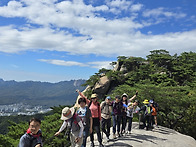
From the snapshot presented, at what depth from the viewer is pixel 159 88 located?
1686 cm

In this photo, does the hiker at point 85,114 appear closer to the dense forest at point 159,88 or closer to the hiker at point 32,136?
the hiker at point 32,136

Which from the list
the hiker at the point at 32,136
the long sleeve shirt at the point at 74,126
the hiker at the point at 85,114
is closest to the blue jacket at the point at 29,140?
the hiker at the point at 32,136

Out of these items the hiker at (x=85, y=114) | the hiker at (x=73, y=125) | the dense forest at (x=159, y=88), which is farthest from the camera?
the dense forest at (x=159, y=88)

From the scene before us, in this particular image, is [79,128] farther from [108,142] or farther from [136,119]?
[136,119]

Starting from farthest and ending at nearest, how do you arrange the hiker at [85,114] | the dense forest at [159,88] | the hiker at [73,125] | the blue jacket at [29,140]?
the dense forest at [159,88], the hiker at [85,114], the hiker at [73,125], the blue jacket at [29,140]

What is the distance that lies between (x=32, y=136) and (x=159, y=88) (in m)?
15.4

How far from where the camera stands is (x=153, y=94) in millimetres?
15898

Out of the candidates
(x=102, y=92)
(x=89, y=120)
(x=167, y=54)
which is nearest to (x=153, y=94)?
(x=89, y=120)

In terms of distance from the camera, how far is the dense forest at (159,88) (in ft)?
52.1

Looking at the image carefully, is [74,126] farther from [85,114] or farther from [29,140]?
[29,140]

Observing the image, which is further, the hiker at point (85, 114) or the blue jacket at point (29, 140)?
the hiker at point (85, 114)

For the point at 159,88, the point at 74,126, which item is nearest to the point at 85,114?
the point at 74,126

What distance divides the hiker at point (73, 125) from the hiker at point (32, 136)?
4.93 feet

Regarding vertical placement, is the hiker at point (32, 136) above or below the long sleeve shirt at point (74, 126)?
above
